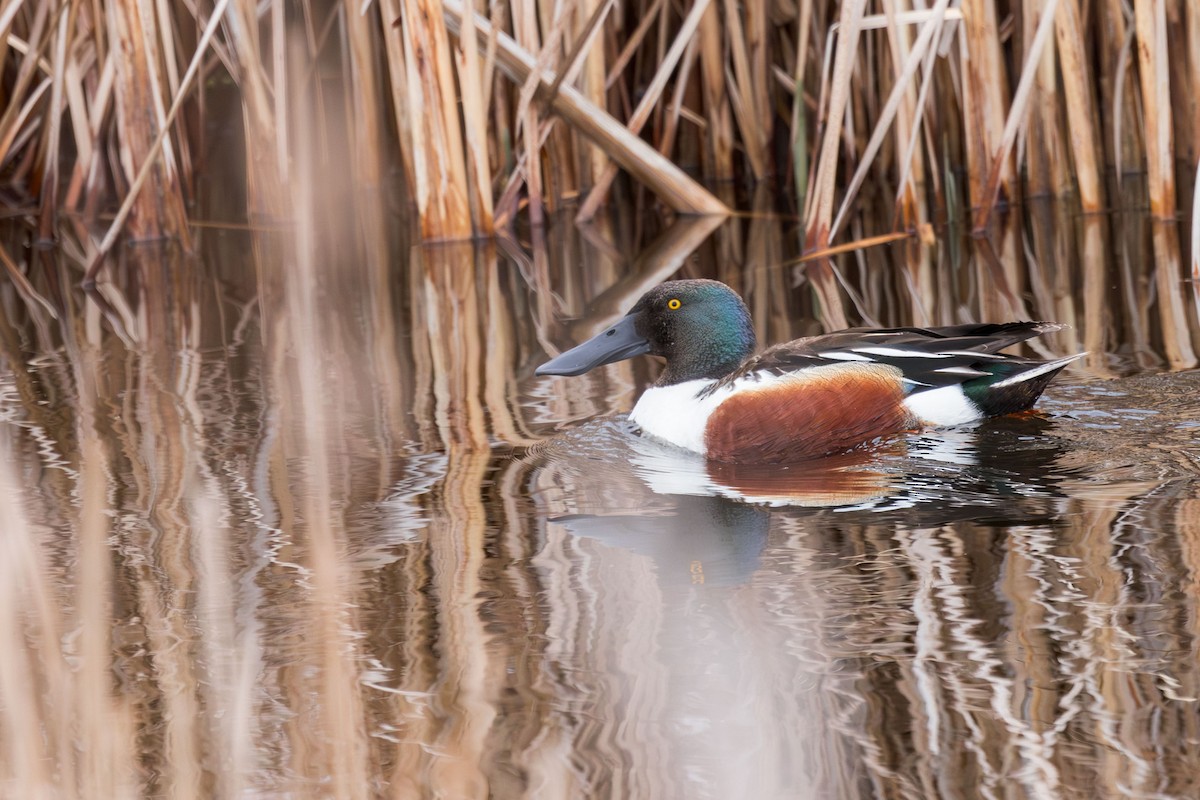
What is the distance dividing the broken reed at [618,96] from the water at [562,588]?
52.8 inches

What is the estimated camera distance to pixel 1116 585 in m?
2.78

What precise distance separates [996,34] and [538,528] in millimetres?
4019

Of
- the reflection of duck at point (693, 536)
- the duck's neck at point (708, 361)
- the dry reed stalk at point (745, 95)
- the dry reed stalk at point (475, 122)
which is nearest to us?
the reflection of duck at point (693, 536)

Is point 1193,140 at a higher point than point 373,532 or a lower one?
higher

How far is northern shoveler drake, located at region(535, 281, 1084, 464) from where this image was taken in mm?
3965

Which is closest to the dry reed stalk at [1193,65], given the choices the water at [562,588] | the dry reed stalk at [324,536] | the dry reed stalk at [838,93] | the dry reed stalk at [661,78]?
the dry reed stalk at [838,93]

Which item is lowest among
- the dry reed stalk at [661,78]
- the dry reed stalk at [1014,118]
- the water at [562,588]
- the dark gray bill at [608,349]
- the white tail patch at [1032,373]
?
the water at [562,588]

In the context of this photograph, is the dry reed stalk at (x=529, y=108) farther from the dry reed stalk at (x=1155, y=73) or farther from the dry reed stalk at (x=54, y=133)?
the dry reed stalk at (x=1155, y=73)

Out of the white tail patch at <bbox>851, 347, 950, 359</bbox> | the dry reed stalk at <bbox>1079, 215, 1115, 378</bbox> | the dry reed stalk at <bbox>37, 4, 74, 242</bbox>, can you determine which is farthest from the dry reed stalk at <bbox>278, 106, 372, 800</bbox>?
the dry reed stalk at <bbox>1079, 215, 1115, 378</bbox>

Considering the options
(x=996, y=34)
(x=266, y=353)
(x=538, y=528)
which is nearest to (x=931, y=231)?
(x=996, y=34)

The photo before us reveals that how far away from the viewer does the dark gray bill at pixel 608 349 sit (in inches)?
176

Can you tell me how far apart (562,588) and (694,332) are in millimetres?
1585

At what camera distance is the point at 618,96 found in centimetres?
838

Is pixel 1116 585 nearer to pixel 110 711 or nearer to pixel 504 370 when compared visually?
pixel 110 711
